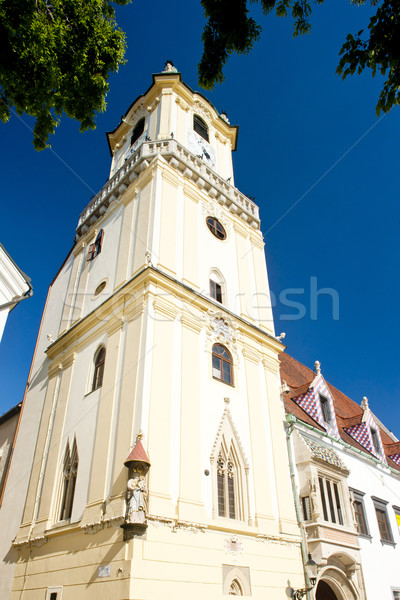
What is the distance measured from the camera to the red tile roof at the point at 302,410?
19.7 metres

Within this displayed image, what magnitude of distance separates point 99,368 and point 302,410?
9.81 meters

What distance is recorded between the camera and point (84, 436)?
13930 millimetres

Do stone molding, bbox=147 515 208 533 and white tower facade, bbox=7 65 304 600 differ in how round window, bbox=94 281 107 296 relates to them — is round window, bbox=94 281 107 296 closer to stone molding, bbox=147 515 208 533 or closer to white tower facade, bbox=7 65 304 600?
white tower facade, bbox=7 65 304 600

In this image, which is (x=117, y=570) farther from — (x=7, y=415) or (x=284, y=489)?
(x=7, y=415)

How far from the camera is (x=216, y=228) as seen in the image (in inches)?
782

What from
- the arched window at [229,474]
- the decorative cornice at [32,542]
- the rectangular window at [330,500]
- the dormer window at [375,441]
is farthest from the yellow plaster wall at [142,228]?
the dormer window at [375,441]

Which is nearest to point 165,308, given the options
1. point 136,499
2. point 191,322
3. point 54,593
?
point 191,322

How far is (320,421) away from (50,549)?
1209cm

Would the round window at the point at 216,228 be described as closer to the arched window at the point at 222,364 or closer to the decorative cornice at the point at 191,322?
the decorative cornice at the point at 191,322

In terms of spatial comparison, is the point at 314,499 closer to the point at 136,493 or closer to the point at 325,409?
the point at 325,409

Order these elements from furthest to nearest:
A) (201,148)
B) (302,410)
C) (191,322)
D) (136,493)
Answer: (201,148) < (302,410) < (191,322) < (136,493)

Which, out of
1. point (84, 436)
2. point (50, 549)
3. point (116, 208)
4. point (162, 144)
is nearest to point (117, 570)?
point (50, 549)

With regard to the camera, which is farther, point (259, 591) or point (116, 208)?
point (116, 208)

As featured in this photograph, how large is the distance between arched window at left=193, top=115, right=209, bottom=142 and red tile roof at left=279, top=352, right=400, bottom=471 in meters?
13.3
